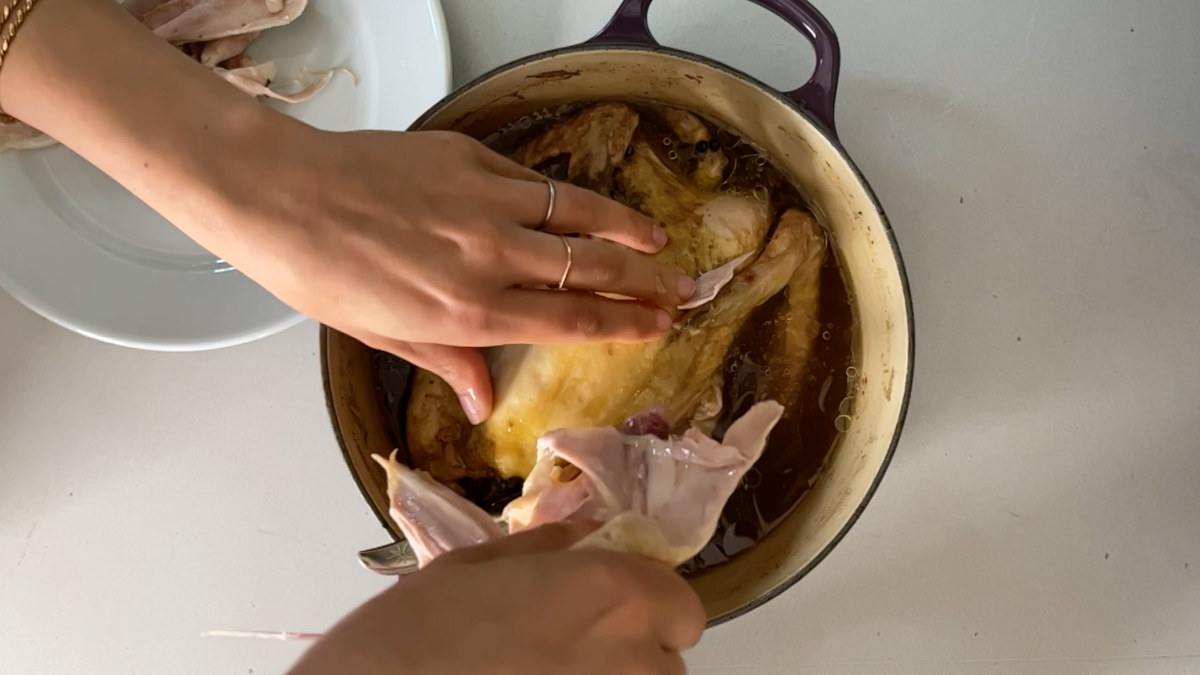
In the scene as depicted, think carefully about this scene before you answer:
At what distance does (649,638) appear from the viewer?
0.38 meters

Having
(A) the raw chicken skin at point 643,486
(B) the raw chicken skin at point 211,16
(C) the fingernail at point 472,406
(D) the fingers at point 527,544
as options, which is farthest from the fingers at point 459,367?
(B) the raw chicken skin at point 211,16

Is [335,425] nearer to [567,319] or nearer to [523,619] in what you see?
[567,319]

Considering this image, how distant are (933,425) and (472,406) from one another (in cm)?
40

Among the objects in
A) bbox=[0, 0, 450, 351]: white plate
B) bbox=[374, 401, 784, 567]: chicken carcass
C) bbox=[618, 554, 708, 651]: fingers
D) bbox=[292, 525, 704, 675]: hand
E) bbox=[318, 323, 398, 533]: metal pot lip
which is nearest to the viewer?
bbox=[292, 525, 704, 675]: hand

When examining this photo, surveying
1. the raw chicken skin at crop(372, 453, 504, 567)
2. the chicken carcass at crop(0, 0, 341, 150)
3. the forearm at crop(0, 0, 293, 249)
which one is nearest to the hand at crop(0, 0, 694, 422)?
the forearm at crop(0, 0, 293, 249)

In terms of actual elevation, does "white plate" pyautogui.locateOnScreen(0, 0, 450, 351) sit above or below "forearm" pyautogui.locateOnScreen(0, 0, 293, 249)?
below

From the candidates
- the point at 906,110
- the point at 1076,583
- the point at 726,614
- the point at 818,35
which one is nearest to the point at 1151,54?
the point at 906,110

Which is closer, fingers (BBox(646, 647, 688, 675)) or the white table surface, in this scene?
fingers (BBox(646, 647, 688, 675))

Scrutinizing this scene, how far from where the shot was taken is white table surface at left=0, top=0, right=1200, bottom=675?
2.45 ft

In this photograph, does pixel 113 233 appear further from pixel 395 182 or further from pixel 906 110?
pixel 906 110

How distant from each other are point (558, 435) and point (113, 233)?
50cm

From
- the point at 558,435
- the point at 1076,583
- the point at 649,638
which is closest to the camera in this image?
the point at 649,638

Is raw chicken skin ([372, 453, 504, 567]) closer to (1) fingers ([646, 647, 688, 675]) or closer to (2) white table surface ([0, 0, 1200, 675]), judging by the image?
(1) fingers ([646, 647, 688, 675])

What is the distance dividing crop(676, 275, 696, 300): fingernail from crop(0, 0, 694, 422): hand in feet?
0.20
